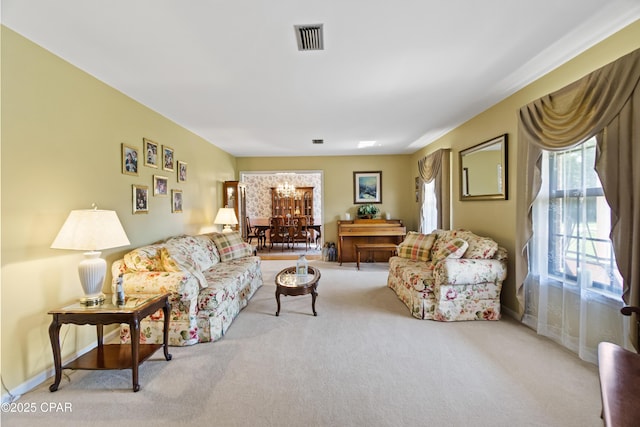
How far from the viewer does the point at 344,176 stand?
655cm

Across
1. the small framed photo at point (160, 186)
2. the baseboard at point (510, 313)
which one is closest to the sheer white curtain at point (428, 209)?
the baseboard at point (510, 313)

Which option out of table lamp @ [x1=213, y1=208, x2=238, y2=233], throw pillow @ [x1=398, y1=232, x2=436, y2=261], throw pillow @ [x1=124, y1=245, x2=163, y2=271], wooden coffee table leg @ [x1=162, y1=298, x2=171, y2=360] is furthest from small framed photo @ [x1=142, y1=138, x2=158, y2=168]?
throw pillow @ [x1=398, y1=232, x2=436, y2=261]

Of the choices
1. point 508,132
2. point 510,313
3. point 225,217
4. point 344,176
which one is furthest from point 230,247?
point 508,132

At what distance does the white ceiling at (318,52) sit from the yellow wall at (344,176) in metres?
2.93

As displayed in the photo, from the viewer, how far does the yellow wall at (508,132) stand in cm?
200

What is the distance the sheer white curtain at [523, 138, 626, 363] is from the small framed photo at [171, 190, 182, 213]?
4.30m

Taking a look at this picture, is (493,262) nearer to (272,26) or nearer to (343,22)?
(343,22)

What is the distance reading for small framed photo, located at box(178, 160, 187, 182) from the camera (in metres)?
3.95

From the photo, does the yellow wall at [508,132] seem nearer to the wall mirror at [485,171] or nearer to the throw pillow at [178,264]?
the wall mirror at [485,171]

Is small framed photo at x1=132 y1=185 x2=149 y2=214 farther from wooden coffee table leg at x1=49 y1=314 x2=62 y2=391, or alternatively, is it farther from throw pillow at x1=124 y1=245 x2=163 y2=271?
wooden coffee table leg at x1=49 y1=314 x2=62 y2=391

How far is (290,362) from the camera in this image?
7.31 feet

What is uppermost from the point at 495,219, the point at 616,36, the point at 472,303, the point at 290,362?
the point at 616,36

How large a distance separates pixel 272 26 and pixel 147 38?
927 mm

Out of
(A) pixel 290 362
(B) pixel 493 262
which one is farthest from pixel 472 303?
(A) pixel 290 362
